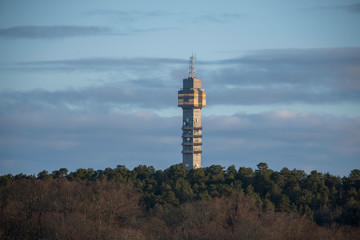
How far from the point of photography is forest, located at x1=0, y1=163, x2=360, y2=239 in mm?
81812

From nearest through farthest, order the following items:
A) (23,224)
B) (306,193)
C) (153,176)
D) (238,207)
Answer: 1. (23,224)
2. (238,207)
3. (306,193)
4. (153,176)

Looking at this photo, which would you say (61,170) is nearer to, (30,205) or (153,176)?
(153,176)

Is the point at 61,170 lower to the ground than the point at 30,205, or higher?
higher

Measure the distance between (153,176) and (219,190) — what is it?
22341 mm

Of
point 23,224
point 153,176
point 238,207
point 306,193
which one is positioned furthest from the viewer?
point 153,176

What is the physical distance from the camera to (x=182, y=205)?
341ft

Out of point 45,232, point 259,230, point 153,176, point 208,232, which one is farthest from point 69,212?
point 153,176

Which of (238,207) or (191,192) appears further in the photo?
(191,192)

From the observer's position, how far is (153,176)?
13462cm

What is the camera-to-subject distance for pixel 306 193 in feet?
366


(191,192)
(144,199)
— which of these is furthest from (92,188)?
(191,192)

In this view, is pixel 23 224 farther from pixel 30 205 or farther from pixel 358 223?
pixel 358 223

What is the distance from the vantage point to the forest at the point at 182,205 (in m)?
81.8

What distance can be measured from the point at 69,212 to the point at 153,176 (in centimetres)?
4036
